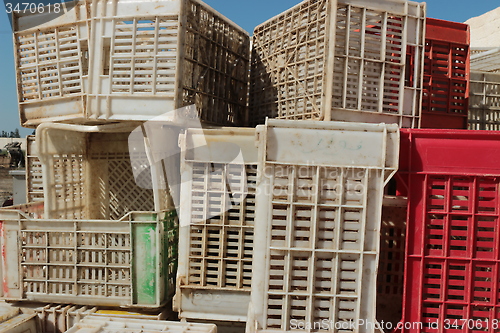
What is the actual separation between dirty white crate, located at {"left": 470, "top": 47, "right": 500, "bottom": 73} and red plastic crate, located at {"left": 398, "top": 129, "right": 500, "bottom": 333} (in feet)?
18.1

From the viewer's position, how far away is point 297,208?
12.5 ft

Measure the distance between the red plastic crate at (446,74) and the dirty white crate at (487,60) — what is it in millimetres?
2183

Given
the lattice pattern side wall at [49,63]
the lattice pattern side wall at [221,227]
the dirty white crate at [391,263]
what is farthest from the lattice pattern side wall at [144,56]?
the dirty white crate at [391,263]

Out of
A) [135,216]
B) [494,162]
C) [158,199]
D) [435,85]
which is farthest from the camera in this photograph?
[435,85]

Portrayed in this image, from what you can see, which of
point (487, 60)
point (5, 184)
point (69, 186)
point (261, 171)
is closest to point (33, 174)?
point (69, 186)

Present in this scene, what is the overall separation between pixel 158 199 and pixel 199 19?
286cm

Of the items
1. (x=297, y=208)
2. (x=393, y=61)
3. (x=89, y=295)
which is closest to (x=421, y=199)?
(x=297, y=208)

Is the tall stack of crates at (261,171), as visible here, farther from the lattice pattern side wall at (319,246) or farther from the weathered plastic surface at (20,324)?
the weathered plastic surface at (20,324)

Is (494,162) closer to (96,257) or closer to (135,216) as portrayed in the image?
(135,216)

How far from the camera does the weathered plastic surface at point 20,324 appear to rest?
442 centimetres

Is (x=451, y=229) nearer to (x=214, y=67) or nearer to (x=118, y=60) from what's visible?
(x=214, y=67)

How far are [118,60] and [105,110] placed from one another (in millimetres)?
729

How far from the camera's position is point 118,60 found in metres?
4.89

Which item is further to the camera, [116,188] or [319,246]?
[116,188]
